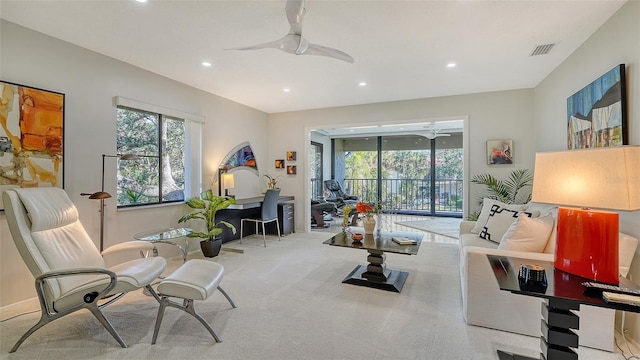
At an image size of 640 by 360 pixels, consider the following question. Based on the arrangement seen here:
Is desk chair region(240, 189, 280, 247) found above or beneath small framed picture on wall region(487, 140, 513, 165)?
beneath

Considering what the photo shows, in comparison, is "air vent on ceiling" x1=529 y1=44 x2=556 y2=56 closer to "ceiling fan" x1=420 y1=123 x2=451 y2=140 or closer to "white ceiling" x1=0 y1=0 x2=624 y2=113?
"white ceiling" x1=0 y1=0 x2=624 y2=113

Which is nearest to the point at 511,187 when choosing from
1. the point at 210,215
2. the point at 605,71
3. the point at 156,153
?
the point at 605,71

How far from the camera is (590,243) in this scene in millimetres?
1507

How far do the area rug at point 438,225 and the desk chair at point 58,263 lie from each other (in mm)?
5335

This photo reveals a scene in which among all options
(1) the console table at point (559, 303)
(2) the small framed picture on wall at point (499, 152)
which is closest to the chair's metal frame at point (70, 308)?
(1) the console table at point (559, 303)

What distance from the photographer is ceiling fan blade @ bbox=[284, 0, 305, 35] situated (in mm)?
1934

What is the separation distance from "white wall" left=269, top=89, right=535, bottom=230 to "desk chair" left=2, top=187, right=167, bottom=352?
13.1 ft

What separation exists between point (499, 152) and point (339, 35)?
3.44 metres

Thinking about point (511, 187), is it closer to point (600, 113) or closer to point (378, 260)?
point (600, 113)

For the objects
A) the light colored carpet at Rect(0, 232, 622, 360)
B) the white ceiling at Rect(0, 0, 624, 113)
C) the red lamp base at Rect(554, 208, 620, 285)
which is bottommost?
the light colored carpet at Rect(0, 232, 622, 360)

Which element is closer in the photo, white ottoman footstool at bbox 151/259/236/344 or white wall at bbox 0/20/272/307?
white ottoman footstool at bbox 151/259/236/344

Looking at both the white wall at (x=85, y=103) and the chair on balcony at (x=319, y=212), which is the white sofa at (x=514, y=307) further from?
the chair on balcony at (x=319, y=212)

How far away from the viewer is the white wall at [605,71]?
2.04m

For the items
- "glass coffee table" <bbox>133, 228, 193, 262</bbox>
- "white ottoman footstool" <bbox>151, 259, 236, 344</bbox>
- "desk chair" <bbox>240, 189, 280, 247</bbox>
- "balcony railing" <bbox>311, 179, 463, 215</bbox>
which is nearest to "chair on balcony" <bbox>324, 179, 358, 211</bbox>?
"balcony railing" <bbox>311, 179, 463, 215</bbox>
